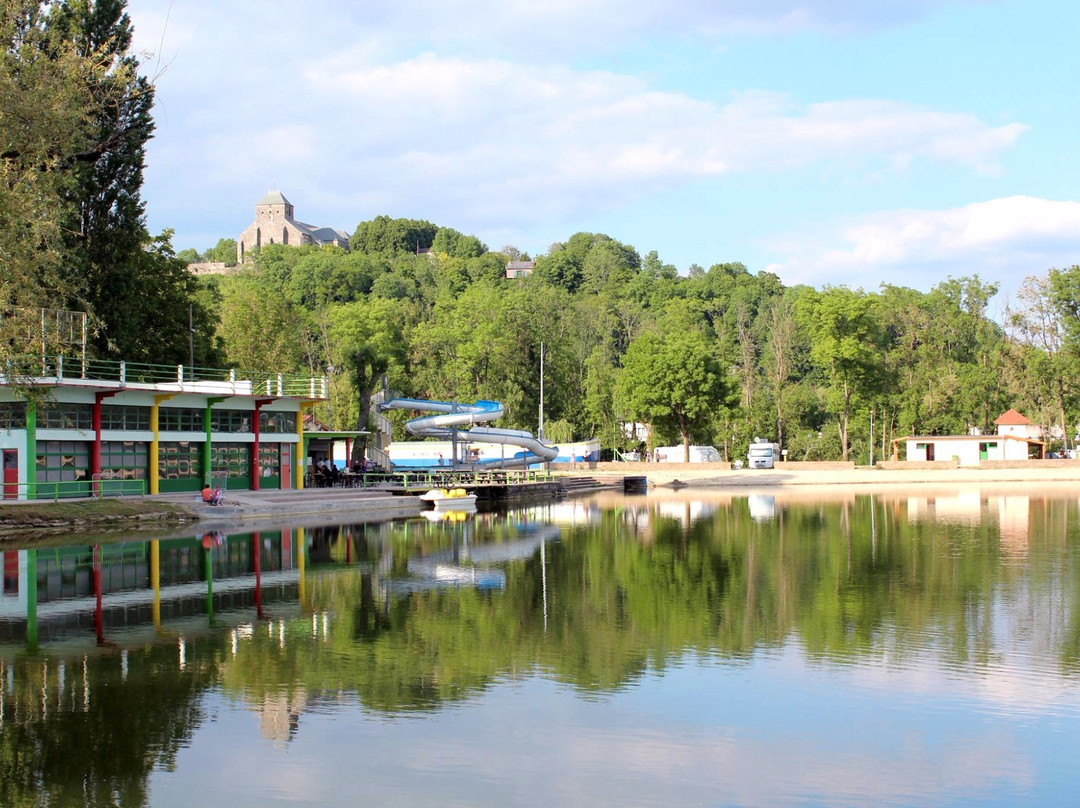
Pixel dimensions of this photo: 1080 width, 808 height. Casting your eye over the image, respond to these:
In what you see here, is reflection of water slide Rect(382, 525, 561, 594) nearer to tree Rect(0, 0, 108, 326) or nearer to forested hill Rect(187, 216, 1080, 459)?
tree Rect(0, 0, 108, 326)

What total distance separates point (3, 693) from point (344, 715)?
17.8ft

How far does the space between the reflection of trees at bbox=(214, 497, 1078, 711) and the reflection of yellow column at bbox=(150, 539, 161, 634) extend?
307 centimetres

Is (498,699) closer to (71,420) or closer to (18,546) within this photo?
(18,546)

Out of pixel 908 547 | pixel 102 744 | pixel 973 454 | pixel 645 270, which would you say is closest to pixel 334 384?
pixel 973 454

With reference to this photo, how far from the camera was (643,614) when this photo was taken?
2273 cm

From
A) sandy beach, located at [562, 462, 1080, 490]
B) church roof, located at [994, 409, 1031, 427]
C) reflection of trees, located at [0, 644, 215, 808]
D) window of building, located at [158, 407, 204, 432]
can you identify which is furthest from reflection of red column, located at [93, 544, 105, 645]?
church roof, located at [994, 409, 1031, 427]

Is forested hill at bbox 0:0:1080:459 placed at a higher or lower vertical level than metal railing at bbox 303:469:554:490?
higher

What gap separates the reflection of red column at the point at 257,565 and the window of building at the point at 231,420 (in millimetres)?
12305

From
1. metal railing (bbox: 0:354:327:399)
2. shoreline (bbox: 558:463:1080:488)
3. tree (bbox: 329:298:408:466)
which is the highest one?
tree (bbox: 329:298:408:466)

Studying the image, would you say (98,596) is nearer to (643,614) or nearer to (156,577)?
(156,577)

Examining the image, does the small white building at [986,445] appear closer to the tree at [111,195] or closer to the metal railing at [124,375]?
the metal railing at [124,375]

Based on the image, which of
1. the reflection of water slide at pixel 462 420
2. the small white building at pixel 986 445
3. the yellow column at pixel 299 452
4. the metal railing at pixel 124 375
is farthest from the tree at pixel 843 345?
the yellow column at pixel 299 452

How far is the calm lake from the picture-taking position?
40.7ft

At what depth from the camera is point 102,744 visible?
1357cm
